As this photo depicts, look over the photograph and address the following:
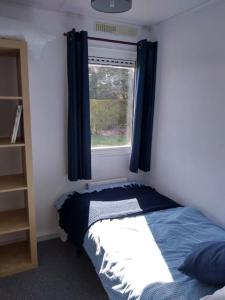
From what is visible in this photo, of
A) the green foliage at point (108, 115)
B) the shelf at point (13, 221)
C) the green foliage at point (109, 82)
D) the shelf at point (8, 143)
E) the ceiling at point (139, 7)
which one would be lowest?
the shelf at point (13, 221)

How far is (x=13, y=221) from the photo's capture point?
2232 mm

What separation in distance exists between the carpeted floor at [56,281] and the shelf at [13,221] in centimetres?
41

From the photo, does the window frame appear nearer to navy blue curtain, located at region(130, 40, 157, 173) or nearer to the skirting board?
navy blue curtain, located at region(130, 40, 157, 173)

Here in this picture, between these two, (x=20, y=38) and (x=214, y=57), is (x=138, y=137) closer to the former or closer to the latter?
(x=214, y=57)

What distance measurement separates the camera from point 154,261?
1.60 m

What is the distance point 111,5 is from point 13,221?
6.19ft

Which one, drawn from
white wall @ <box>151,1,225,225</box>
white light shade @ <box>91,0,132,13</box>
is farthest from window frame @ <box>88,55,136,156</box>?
white light shade @ <box>91,0,132,13</box>

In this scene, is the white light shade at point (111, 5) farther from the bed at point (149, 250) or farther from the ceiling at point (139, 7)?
the bed at point (149, 250)


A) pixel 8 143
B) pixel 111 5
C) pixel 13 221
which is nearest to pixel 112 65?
pixel 111 5

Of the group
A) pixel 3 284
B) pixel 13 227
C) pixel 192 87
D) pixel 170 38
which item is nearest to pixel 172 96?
pixel 192 87

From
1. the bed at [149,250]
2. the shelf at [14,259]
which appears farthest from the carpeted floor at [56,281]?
the bed at [149,250]

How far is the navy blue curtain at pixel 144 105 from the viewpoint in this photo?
2.69 metres

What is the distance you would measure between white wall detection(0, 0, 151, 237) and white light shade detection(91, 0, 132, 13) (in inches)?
36.7

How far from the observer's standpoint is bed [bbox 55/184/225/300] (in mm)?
1385
